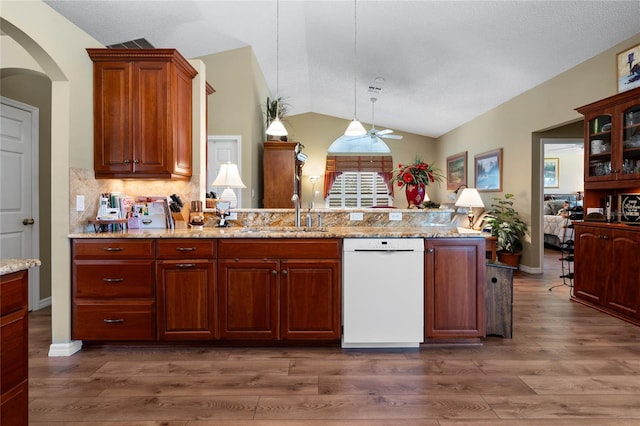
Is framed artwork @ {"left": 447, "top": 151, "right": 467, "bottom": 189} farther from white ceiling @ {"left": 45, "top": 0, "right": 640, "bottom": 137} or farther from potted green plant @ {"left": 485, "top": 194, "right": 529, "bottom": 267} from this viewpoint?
potted green plant @ {"left": 485, "top": 194, "right": 529, "bottom": 267}

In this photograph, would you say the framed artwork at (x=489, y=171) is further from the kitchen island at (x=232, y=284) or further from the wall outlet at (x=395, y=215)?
the kitchen island at (x=232, y=284)

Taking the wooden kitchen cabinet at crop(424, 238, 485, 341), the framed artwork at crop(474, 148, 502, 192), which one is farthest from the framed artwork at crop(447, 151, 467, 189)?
the wooden kitchen cabinet at crop(424, 238, 485, 341)

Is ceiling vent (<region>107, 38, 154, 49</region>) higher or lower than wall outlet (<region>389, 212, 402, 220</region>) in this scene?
higher

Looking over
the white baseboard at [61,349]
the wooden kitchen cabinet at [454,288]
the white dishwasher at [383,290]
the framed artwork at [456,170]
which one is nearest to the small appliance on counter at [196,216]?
the white baseboard at [61,349]

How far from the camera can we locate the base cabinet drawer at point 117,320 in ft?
8.68

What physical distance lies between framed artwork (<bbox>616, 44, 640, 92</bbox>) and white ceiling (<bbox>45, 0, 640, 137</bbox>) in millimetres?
152

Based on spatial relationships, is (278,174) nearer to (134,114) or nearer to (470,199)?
(470,199)

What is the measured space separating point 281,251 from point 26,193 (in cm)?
293

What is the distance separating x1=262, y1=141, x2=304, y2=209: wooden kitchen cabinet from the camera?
601 cm

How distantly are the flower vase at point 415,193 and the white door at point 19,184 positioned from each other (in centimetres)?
378

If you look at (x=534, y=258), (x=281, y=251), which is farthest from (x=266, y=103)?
(x=534, y=258)

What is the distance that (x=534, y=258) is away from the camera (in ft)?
17.9

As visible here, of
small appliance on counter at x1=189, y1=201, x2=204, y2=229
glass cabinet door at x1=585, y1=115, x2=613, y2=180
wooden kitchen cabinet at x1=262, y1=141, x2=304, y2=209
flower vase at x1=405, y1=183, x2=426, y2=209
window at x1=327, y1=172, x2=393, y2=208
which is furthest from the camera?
window at x1=327, y1=172, x2=393, y2=208

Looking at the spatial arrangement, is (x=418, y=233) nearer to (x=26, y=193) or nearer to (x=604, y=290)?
(x=604, y=290)
